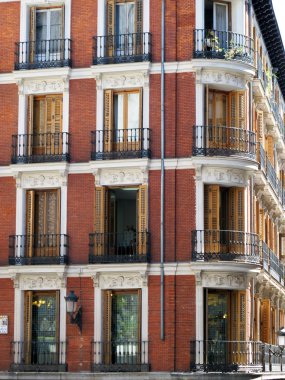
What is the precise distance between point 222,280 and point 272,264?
9848mm

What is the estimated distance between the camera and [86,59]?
4556cm

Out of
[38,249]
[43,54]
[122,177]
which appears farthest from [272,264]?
[43,54]

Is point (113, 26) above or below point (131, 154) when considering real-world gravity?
above

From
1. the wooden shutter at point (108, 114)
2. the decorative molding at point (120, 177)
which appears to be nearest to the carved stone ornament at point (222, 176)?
the decorative molding at point (120, 177)

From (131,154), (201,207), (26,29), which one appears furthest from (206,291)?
(26,29)

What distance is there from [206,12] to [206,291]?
10.8 m

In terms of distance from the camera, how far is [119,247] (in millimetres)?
44250

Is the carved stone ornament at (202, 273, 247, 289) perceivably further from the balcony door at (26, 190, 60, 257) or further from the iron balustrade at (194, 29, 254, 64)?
the iron balustrade at (194, 29, 254, 64)

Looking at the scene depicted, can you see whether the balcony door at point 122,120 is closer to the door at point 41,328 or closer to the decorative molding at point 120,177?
the decorative molding at point 120,177

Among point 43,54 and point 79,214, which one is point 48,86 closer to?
point 43,54

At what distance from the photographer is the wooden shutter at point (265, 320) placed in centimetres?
5265

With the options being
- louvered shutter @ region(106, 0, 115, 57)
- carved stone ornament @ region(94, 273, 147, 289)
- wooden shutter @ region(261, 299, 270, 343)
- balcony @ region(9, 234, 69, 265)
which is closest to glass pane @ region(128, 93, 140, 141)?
louvered shutter @ region(106, 0, 115, 57)

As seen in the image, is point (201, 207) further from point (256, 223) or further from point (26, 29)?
point (26, 29)

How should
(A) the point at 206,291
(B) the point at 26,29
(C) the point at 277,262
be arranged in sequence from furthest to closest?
(C) the point at 277,262
(B) the point at 26,29
(A) the point at 206,291
